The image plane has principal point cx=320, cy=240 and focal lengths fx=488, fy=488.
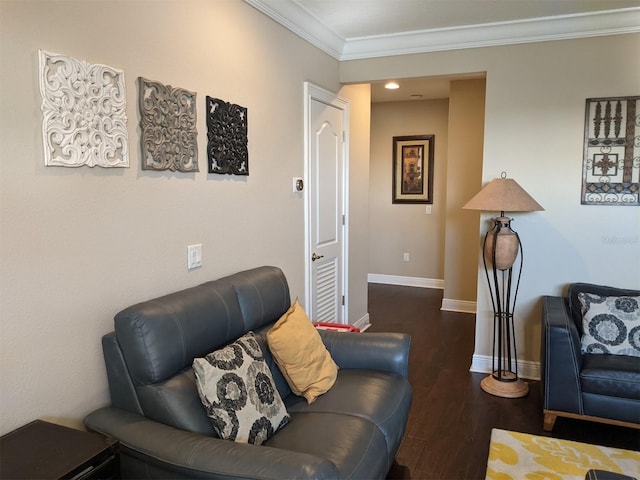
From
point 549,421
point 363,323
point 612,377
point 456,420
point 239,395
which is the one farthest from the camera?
point 363,323

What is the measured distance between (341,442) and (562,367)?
1606mm

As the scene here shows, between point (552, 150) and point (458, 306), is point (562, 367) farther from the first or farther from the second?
point (458, 306)

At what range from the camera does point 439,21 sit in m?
3.39

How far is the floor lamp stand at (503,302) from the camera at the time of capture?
131 inches

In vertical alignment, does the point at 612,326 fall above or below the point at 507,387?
above

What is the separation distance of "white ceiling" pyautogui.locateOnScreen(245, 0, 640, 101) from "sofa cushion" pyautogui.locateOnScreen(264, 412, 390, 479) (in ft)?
7.29

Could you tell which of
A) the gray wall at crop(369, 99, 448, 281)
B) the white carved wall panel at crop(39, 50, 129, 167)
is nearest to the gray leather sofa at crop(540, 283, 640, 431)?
the white carved wall panel at crop(39, 50, 129, 167)

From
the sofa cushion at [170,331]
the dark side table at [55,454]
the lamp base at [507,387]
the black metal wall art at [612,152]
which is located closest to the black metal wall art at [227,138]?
the sofa cushion at [170,331]

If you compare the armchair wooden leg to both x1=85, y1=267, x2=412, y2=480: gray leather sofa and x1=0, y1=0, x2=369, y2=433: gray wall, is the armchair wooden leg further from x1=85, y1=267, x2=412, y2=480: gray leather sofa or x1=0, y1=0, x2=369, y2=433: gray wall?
x1=0, y1=0, x2=369, y2=433: gray wall

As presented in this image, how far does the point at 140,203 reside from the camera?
2.05 meters

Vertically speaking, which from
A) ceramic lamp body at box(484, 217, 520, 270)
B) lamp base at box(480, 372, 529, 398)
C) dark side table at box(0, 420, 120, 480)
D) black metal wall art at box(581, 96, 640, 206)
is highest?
black metal wall art at box(581, 96, 640, 206)

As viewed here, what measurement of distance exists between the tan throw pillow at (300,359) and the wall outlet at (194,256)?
0.49 m

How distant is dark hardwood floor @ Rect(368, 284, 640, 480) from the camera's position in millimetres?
2545

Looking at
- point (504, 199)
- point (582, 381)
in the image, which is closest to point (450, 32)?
point (504, 199)
